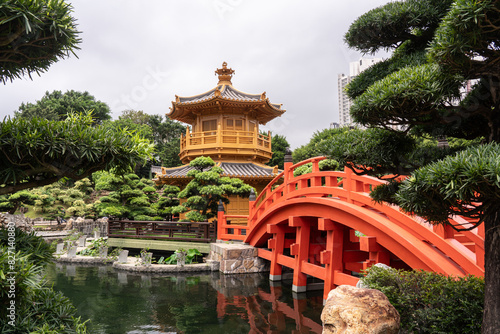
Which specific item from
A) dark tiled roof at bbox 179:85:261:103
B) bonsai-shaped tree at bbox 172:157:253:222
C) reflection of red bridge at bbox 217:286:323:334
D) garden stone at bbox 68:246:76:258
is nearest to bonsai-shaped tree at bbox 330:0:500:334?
reflection of red bridge at bbox 217:286:323:334

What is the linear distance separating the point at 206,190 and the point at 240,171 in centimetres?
439

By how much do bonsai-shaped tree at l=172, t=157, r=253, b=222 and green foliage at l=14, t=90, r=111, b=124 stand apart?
23621 mm

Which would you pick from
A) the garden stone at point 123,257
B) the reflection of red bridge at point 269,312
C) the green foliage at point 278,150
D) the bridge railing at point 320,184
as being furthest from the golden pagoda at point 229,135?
the green foliage at point 278,150

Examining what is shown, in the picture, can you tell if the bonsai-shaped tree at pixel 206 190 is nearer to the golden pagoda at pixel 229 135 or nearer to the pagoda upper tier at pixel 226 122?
the golden pagoda at pixel 229 135

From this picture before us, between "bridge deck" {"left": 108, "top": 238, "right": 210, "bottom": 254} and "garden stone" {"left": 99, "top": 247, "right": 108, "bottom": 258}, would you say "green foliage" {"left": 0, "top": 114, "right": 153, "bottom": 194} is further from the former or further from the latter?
"garden stone" {"left": 99, "top": 247, "right": 108, "bottom": 258}

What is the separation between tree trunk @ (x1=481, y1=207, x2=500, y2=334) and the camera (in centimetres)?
325

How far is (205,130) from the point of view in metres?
18.8

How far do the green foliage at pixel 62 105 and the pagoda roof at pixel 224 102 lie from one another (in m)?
18.2

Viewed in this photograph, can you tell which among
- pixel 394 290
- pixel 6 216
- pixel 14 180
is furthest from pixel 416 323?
pixel 6 216

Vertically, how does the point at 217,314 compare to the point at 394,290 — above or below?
below

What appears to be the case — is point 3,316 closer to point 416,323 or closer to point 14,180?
point 14,180

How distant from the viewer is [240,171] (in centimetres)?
1734

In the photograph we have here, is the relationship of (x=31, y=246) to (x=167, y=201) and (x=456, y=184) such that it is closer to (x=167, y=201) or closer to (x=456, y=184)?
(x=456, y=184)

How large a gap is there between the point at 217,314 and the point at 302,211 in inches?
129
